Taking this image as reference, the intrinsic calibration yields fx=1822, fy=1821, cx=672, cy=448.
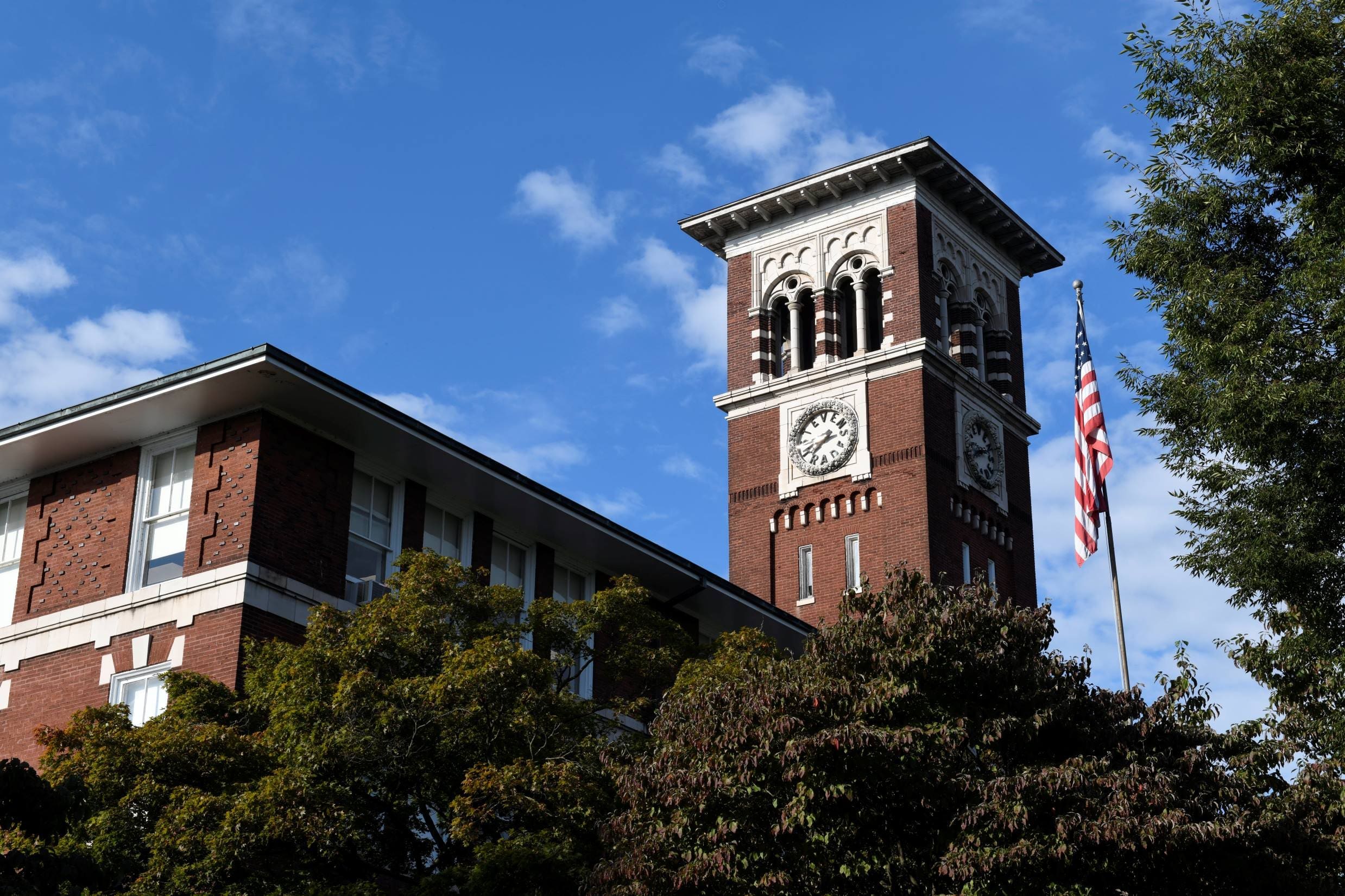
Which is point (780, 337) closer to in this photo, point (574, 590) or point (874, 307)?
point (874, 307)

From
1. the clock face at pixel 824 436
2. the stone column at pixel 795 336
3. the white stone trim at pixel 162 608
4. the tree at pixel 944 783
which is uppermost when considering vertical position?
the stone column at pixel 795 336

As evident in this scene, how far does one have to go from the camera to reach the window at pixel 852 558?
4944cm

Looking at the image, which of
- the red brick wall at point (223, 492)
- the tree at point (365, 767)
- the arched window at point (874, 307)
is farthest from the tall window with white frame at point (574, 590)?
the arched window at point (874, 307)

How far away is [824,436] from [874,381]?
6.90 feet

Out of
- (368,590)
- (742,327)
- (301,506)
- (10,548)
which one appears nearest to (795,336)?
(742,327)

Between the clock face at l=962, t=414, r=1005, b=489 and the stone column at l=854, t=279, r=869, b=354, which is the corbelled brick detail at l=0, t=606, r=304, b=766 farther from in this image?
the clock face at l=962, t=414, r=1005, b=489

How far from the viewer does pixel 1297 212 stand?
2314 cm

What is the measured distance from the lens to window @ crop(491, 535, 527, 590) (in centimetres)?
3209

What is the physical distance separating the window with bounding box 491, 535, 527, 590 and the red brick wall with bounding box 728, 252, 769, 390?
22.4 metres

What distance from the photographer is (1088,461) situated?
32.1m

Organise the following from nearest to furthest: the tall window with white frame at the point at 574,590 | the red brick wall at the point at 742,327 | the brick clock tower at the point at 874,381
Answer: the tall window with white frame at the point at 574,590 < the brick clock tower at the point at 874,381 < the red brick wall at the point at 742,327

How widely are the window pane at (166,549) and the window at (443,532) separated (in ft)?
13.6

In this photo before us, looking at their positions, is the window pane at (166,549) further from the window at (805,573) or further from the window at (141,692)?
the window at (805,573)

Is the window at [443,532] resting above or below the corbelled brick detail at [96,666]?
above
